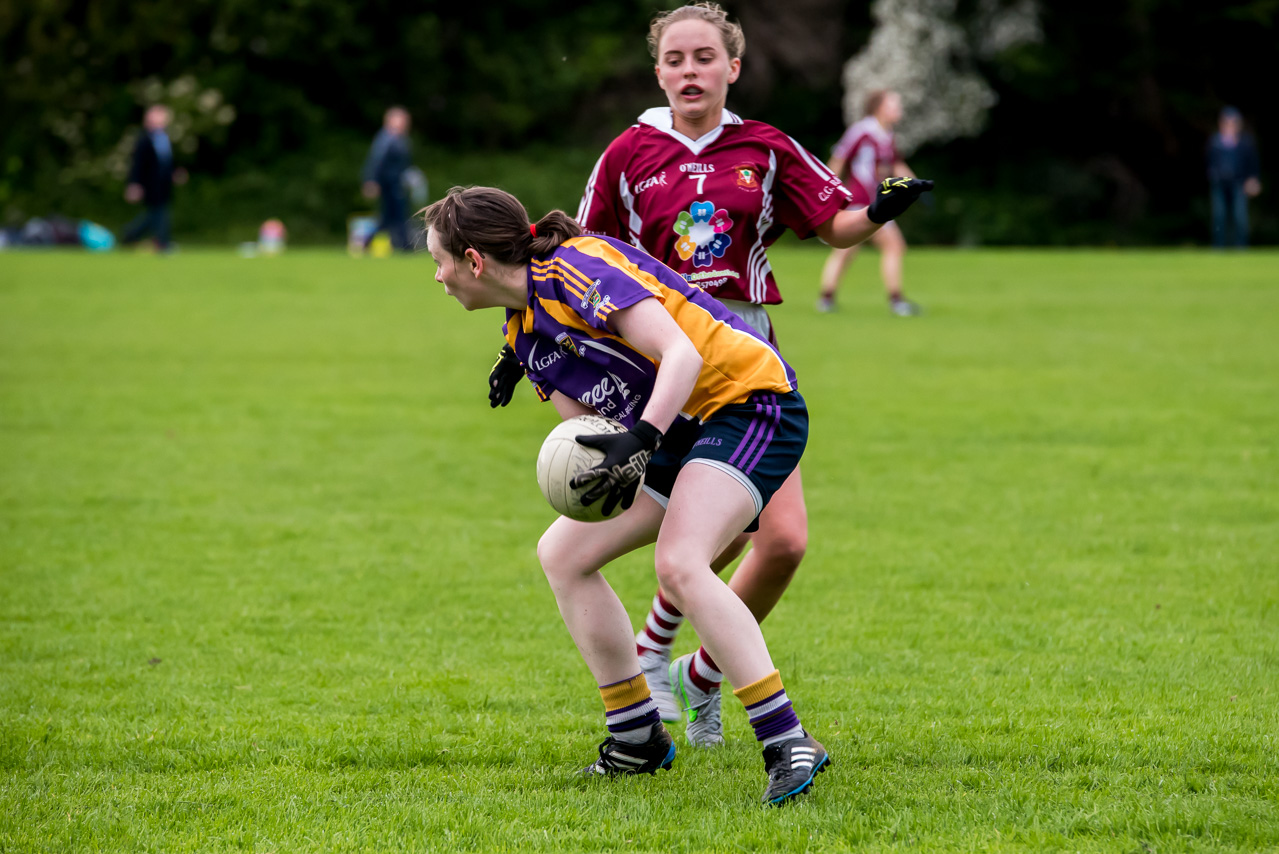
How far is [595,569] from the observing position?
149 inches

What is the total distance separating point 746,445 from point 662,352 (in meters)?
0.37

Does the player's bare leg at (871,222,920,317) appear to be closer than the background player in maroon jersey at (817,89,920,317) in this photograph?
No

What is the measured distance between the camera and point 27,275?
18.6 meters

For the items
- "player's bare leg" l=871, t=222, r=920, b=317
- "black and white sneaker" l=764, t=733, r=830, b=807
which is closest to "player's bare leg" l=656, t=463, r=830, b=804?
"black and white sneaker" l=764, t=733, r=830, b=807

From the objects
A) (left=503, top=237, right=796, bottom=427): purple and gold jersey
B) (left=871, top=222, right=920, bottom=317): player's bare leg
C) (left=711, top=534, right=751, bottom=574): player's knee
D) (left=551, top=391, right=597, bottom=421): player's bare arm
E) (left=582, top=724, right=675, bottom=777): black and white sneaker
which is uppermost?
(left=503, top=237, right=796, bottom=427): purple and gold jersey

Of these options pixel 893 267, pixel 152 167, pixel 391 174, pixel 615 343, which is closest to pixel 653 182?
pixel 615 343

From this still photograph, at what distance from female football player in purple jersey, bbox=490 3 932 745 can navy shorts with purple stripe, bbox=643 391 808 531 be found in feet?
1.67

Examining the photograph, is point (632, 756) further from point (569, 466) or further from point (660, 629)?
point (569, 466)

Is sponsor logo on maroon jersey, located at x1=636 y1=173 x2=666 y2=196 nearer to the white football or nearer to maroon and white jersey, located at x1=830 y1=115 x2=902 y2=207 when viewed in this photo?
the white football

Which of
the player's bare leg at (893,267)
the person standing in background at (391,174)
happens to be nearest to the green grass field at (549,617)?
the player's bare leg at (893,267)

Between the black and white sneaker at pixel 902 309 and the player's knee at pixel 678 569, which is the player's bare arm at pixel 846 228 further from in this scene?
the black and white sneaker at pixel 902 309

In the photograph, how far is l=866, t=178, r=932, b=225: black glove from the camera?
431cm

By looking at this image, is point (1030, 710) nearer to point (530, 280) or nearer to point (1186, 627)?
point (1186, 627)

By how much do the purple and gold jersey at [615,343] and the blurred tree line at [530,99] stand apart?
29456 mm
